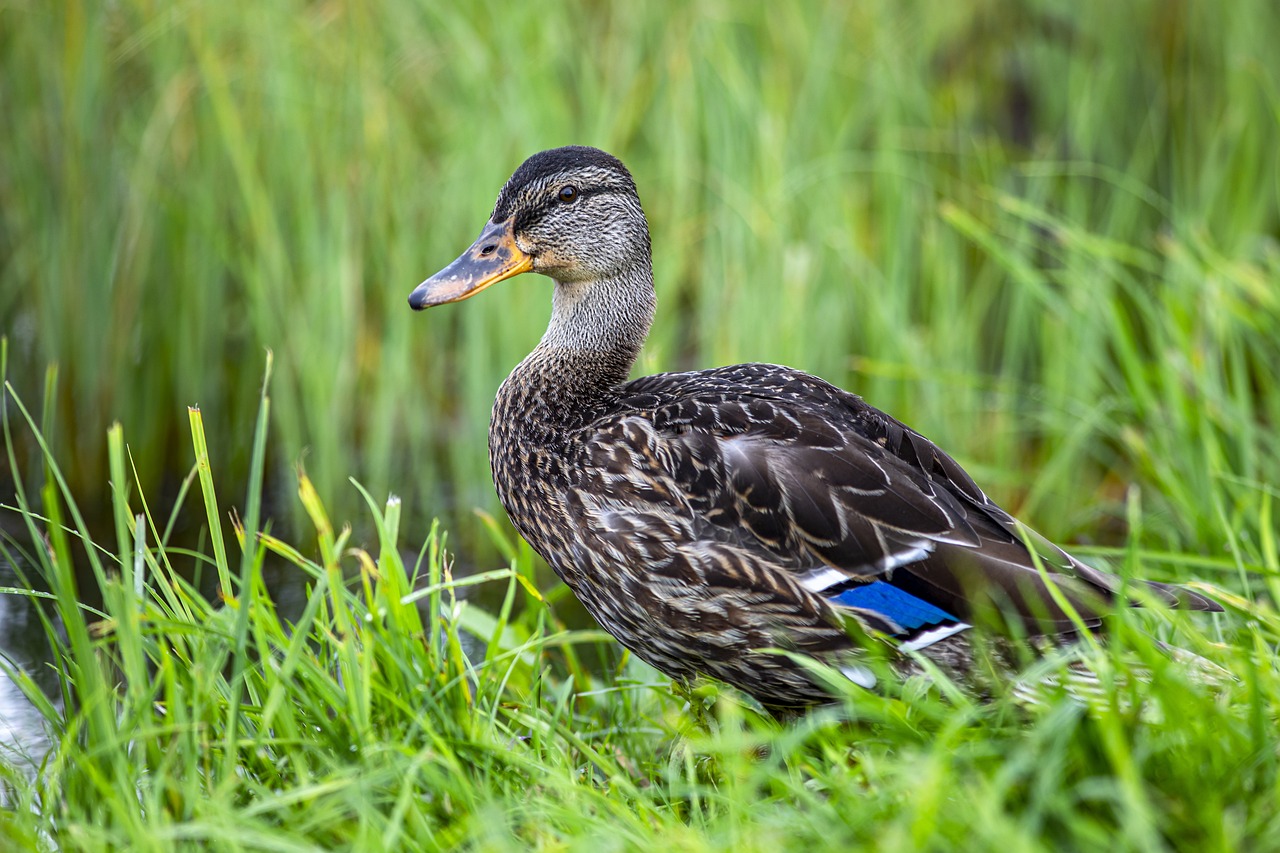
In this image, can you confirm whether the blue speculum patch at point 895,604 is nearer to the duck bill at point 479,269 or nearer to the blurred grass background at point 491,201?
the duck bill at point 479,269

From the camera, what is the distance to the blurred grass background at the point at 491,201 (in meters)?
4.70

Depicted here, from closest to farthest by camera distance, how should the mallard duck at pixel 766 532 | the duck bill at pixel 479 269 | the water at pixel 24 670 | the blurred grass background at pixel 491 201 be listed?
the mallard duck at pixel 766 532 < the duck bill at pixel 479 269 < the water at pixel 24 670 < the blurred grass background at pixel 491 201

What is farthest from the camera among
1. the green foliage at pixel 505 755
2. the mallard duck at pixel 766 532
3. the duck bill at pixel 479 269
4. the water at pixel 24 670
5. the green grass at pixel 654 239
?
the green grass at pixel 654 239

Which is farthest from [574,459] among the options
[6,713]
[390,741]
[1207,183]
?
[1207,183]

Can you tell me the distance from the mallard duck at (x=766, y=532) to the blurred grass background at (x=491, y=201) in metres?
1.43

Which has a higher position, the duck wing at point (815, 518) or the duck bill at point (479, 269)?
the duck bill at point (479, 269)

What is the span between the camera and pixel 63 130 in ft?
15.4

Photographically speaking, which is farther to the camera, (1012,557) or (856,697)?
(1012,557)

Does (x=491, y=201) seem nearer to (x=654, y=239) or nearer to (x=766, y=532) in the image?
(x=654, y=239)

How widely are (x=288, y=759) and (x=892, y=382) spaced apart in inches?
121

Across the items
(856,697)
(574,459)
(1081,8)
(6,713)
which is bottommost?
(6,713)

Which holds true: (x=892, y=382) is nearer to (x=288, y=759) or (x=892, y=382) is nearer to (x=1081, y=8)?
(x=1081, y=8)

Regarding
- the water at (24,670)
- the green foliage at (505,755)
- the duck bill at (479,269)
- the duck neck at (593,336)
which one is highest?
the duck bill at (479,269)

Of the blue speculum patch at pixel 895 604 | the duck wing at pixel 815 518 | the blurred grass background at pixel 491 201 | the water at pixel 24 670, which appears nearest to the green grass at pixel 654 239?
the blurred grass background at pixel 491 201
